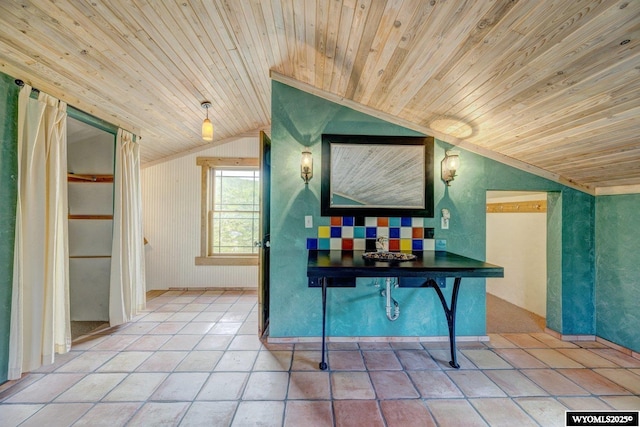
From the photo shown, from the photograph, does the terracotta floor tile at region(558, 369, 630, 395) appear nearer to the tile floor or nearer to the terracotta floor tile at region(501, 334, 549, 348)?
the tile floor

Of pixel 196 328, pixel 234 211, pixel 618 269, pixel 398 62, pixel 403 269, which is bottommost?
pixel 196 328

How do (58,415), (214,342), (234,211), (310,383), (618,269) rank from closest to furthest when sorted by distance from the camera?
(58,415) → (310,383) → (618,269) → (214,342) → (234,211)

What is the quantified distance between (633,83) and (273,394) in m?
2.79

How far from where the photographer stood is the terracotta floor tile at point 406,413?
1.60 meters

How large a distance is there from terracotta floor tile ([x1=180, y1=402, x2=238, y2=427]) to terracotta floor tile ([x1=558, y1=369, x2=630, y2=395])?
98.3 inches

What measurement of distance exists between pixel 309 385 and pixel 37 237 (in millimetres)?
2328

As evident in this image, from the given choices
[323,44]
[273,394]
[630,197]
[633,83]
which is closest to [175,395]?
[273,394]

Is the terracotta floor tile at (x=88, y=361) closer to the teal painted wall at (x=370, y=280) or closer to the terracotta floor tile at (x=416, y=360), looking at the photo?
the teal painted wall at (x=370, y=280)

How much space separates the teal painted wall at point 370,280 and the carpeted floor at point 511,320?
0.34m

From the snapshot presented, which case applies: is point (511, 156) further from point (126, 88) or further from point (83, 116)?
point (83, 116)

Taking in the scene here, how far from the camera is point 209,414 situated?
1683 mm

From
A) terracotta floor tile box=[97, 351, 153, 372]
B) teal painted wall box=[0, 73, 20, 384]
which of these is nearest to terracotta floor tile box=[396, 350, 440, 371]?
terracotta floor tile box=[97, 351, 153, 372]

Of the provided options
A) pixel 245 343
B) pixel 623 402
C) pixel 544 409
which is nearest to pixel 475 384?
pixel 544 409

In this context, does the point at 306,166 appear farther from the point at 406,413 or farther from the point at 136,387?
the point at 136,387
